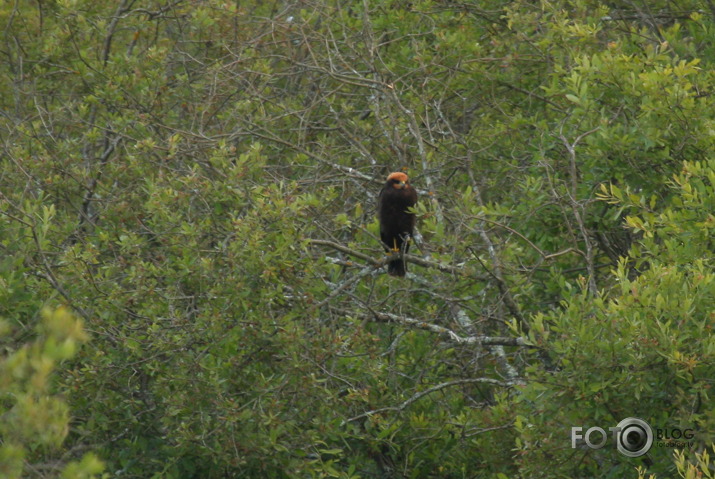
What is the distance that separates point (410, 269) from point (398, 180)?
67cm

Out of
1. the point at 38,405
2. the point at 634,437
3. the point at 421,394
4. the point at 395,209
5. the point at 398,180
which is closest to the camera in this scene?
the point at 38,405

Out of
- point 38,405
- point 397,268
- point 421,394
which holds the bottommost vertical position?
point 421,394

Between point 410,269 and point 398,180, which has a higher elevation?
point 398,180

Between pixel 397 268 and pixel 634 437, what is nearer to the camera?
pixel 634 437

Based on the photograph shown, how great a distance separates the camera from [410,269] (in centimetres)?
644

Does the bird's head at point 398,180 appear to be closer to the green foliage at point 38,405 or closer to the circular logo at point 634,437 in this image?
the circular logo at point 634,437

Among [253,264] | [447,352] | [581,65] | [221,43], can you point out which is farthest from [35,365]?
[221,43]

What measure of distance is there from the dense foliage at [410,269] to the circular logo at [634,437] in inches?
2.4

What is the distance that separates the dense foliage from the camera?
15.4ft

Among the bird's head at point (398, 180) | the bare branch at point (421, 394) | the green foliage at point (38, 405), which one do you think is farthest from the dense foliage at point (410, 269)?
the green foliage at point (38, 405)

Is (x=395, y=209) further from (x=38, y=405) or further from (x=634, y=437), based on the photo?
(x=38, y=405)

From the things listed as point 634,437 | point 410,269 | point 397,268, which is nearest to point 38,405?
point 634,437

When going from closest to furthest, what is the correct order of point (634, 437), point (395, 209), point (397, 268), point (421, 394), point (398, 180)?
point (634, 437)
point (421, 394)
point (397, 268)
point (398, 180)
point (395, 209)

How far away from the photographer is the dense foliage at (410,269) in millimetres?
4699
